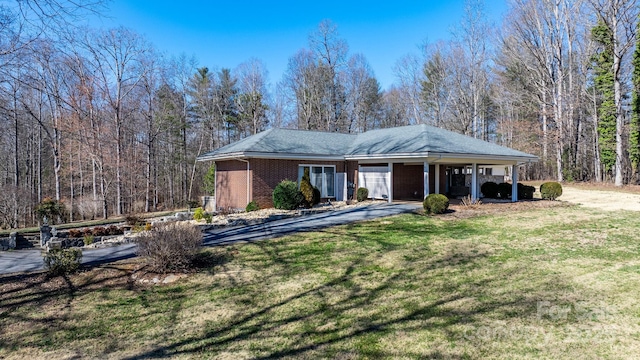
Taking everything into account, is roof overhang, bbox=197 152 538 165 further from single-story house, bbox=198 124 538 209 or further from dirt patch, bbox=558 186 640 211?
dirt patch, bbox=558 186 640 211

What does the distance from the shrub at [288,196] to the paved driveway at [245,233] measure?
1447mm

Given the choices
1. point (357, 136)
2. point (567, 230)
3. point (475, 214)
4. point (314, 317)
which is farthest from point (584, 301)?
point (357, 136)

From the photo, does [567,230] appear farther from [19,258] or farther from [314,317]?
[19,258]

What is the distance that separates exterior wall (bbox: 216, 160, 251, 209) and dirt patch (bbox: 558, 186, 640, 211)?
14.6m

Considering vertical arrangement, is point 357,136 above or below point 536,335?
above

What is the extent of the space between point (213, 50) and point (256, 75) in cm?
610

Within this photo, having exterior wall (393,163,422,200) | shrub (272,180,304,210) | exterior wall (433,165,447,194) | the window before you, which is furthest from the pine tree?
shrub (272,180,304,210)

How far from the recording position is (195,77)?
102 ft

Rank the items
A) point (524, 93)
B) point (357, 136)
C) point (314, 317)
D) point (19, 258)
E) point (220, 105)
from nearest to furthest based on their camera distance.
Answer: point (314, 317)
point (19, 258)
point (357, 136)
point (524, 93)
point (220, 105)

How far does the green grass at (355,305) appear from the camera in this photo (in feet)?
12.5

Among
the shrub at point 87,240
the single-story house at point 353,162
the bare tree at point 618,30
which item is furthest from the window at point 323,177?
the bare tree at point 618,30

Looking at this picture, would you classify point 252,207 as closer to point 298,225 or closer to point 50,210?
point 298,225

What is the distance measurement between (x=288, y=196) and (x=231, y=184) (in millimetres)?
4336

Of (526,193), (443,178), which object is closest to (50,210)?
(443,178)
